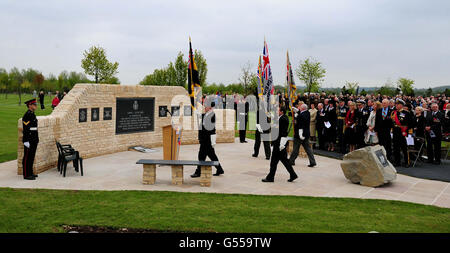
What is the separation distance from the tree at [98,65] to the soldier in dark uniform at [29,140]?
31.1 meters

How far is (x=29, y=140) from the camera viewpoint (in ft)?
30.5

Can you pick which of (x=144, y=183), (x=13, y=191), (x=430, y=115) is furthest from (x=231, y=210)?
(x=430, y=115)

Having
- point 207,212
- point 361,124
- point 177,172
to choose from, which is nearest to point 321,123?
point 361,124

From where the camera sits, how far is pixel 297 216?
6605 mm

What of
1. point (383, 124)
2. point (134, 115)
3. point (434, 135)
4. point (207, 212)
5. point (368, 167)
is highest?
point (134, 115)

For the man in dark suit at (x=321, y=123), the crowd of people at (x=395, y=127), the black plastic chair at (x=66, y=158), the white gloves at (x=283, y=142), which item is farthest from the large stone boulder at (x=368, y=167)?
the black plastic chair at (x=66, y=158)

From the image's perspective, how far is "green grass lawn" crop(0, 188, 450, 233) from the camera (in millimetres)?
6000

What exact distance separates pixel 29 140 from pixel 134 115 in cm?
544

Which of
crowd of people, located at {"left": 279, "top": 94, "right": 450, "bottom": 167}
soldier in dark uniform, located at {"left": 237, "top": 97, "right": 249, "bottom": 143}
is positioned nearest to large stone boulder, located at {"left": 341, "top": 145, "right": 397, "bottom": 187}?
crowd of people, located at {"left": 279, "top": 94, "right": 450, "bottom": 167}

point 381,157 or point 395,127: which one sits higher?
point 395,127

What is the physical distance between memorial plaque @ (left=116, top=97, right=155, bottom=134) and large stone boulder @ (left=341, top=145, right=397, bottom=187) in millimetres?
8454

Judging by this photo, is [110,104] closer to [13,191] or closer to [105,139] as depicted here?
[105,139]

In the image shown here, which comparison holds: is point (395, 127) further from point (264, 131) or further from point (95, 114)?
point (95, 114)

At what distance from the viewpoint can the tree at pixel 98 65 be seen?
38406mm
